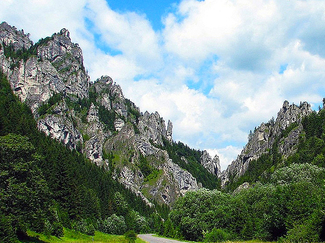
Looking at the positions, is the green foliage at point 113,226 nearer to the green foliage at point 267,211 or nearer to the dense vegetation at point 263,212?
the dense vegetation at point 263,212

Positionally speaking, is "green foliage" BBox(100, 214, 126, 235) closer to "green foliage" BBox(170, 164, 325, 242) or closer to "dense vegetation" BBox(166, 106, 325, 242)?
"dense vegetation" BBox(166, 106, 325, 242)

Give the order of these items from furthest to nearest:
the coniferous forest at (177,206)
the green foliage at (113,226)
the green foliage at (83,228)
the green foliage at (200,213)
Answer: the green foliage at (113,226), the green foliage at (83,228), the green foliage at (200,213), the coniferous forest at (177,206)

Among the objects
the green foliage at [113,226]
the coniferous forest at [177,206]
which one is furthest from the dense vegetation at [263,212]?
the green foliage at [113,226]

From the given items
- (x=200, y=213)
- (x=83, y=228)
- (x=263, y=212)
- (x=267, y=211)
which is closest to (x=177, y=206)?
(x=200, y=213)

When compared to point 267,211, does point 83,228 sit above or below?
below

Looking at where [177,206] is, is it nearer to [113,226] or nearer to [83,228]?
[83,228]

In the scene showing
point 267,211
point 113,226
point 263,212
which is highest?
point 267,211

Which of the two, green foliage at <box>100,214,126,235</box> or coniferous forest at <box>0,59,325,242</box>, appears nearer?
coniferous forest at <box>0,59,325,242</box>

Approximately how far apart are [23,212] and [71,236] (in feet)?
66.5

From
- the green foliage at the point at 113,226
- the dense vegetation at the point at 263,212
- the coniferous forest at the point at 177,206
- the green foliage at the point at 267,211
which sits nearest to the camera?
the coniferous forest at the point at 177,206

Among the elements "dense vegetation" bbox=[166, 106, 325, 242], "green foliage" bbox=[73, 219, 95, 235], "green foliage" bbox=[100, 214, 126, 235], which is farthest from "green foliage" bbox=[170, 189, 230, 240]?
"green foliage" bbox=[100, 214, 126, 235]

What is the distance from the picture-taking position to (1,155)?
36.4 m

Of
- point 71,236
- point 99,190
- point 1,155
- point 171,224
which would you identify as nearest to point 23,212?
point 1,155

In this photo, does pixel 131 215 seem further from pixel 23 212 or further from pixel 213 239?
pixel 23 212
